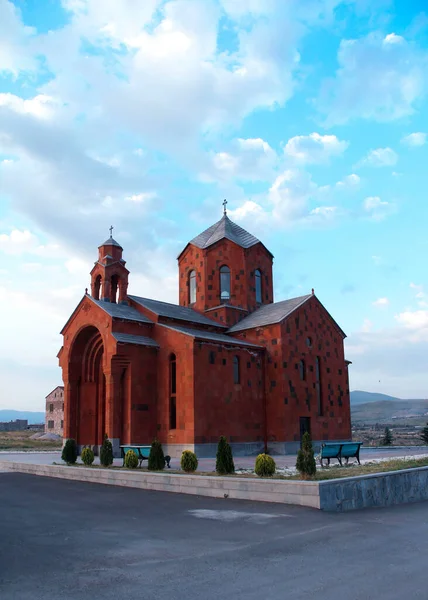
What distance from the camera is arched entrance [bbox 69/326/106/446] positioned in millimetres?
25812

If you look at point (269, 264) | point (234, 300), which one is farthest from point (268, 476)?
point (269, 264)

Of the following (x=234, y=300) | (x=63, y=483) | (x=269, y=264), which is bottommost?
(x=63, y=483)

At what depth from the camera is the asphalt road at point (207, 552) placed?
5398mm

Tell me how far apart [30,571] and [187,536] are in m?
2.56

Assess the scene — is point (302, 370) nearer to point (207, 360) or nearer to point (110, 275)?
point (207, 360)

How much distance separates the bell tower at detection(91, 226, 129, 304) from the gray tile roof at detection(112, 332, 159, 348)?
318 cm

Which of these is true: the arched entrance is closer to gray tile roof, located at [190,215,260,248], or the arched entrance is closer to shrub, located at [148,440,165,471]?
gray tile roof, located at [190,215,260,248]

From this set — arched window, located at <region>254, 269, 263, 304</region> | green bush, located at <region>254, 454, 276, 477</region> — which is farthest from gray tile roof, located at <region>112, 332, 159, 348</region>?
green bush, located at <region>254, 454, 276, 477</region>

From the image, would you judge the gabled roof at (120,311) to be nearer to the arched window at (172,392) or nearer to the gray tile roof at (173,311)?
the gray tile roof at (173,311)

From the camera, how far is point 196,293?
99.2 feet

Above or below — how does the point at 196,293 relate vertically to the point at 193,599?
above

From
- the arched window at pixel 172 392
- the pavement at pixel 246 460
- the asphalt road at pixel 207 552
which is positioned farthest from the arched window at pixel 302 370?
the asphalt road at pixel 207 552

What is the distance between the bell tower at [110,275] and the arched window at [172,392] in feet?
15.5

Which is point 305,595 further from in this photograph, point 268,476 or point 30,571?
point 268,476
